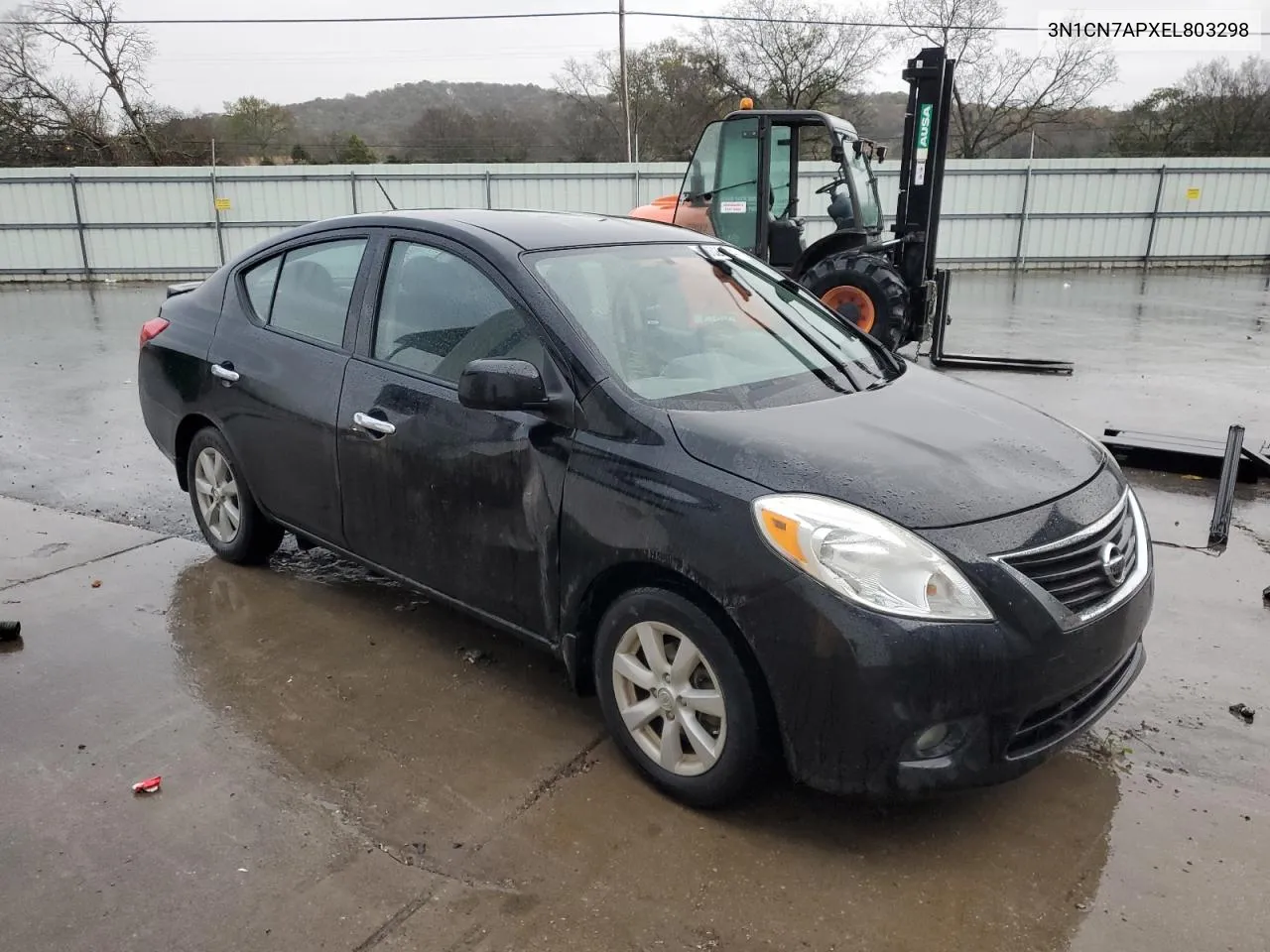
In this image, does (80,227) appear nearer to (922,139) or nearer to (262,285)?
(922,139)

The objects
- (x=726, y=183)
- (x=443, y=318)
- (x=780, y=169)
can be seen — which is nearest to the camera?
(x=443, y=318)

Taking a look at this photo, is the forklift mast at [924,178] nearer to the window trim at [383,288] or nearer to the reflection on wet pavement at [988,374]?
the reflection on wet pavement at [988,374]

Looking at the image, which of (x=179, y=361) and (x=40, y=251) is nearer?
(x=179, y=361)

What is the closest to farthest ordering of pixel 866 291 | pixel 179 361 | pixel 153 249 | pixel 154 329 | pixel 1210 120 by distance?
pixel 179 361
pixel 154 329
pixel 866 291
pixel 153 249
pixel 1210 120

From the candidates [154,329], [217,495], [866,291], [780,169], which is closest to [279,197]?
[780,169]

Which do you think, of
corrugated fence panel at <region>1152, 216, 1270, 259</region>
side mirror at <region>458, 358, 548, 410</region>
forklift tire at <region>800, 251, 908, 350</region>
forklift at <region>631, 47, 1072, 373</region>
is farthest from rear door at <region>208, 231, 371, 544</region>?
corrugated fence panel at <region>1152, 216, 1270, 259</region>

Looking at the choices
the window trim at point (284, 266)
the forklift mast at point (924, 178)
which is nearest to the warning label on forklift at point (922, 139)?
the forklift mast at point (924, 178)

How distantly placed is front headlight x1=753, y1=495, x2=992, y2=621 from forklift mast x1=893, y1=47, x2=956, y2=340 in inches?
288

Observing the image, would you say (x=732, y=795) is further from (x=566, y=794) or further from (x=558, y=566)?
(x=558, y=566)

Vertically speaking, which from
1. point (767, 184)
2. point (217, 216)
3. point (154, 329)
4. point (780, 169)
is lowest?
point (154, 329)

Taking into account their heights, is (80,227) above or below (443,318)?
below

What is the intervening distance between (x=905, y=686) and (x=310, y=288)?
294 cm

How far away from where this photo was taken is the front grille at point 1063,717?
7.98 ft

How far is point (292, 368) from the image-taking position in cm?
386
